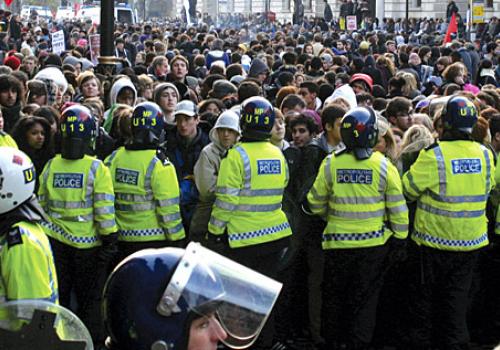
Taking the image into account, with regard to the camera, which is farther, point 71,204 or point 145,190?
point 145,190

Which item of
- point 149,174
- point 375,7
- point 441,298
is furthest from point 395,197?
point 375,7

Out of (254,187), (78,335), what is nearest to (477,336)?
(254,187)

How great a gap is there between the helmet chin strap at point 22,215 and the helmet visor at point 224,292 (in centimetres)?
144

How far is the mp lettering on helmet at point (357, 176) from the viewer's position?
6.99 metres

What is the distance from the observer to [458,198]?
7.12m

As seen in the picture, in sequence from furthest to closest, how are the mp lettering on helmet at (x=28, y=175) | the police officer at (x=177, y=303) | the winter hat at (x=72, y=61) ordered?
the winter hat at (x=72, y=61), the mp lettering on helmet at (x=28, y=175), the police officer at (x=177, y=303)

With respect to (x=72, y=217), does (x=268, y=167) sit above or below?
above

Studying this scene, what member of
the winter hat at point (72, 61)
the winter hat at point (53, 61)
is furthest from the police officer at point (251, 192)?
the winter hat at point (72, 61)

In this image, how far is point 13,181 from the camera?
164 inches

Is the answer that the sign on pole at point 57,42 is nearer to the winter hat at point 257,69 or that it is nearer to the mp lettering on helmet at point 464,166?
the winter hat at point 257,69

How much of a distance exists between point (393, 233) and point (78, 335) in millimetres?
4240

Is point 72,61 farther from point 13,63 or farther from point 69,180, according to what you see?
point 69,180

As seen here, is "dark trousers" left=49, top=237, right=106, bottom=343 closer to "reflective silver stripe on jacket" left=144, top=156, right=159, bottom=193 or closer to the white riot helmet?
"reflective silver stripe on jacket" left=144, top=156, right=159, bottom=193

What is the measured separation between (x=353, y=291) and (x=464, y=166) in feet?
3.78
